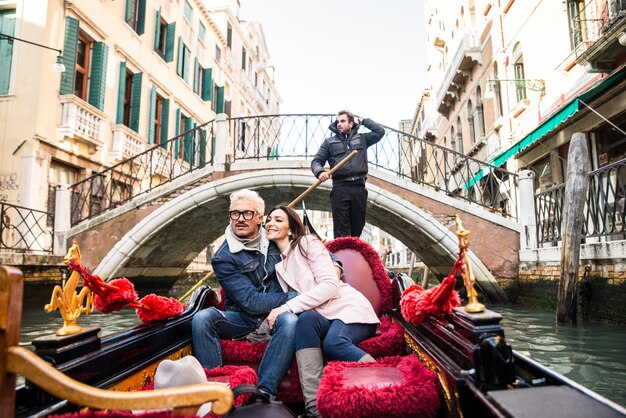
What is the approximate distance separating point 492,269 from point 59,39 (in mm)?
7203

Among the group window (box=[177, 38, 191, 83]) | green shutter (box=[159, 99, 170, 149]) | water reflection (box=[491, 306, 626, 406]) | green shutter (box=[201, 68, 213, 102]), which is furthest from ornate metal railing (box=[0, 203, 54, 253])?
green shutter (box=[201, 68, 213, 102])

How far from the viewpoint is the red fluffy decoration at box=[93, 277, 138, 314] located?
1520 mm

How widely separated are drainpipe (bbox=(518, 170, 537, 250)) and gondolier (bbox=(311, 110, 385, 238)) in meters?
3.07

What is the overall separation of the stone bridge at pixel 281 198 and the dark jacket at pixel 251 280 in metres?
4.38

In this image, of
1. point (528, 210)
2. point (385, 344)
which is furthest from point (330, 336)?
point (528, 210)

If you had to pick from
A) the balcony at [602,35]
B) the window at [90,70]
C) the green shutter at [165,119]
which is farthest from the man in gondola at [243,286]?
the green shutter at [165,119]

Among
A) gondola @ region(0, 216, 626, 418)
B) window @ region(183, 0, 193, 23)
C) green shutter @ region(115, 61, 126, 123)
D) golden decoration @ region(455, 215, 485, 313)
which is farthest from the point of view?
window @ region(183, 0, 193, 23)

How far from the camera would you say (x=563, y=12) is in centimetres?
668

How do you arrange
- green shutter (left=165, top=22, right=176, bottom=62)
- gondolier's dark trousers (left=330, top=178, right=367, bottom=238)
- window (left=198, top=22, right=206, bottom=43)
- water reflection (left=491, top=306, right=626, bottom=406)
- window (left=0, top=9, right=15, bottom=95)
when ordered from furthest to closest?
window (left=198, top=22, right=206, bottom=43) < green shutter (left=165, top=22, right=176, bottom=62) < window (left=0, top=9, right=15, bottom=95) < gondolier's dark trousers (left=330, top=178, right=367, bottom=238) < water reflection (left=491, top=306, right=626, bottom=406)

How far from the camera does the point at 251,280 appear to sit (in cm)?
191

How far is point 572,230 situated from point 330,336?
3074mm

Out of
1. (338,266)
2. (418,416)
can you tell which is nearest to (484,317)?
(418,416)

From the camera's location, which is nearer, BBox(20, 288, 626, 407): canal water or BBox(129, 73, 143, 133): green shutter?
BBox(20, 288, 626, 407): canal water

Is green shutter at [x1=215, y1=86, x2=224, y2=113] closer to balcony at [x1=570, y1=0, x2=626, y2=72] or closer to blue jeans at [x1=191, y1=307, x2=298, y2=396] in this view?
balcony at [x1=570, y1=0, x2=626, y2=72]
